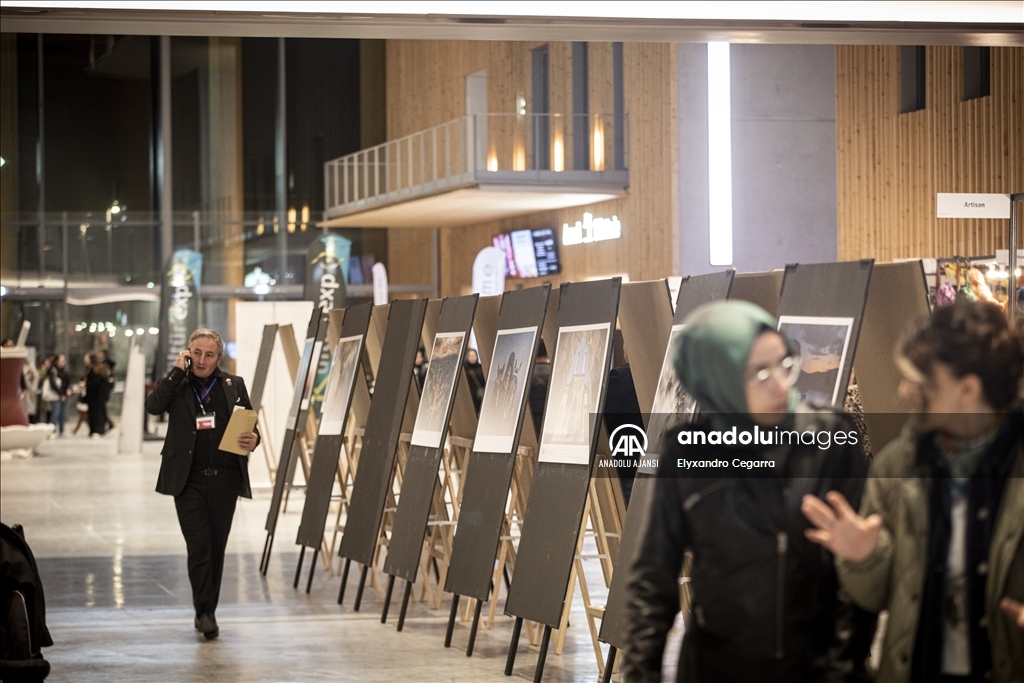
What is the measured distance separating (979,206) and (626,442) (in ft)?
Answer: 6.45

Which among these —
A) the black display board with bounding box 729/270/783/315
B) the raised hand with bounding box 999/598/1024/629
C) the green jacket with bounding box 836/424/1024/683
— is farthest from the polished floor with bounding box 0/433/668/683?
the raised hand with bounding box 999/598/1024/629

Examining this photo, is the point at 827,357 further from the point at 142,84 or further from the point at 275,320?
the point at 142,84

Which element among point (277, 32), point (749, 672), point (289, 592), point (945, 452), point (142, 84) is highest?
point (142, 84)

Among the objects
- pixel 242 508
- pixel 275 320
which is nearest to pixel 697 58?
pixel 275 320

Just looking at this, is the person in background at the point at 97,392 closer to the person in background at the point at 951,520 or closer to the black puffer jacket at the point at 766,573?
the black puffer jacket at the point at 766,573

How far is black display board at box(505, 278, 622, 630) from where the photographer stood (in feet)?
18.6

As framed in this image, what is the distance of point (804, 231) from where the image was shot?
57.6ft

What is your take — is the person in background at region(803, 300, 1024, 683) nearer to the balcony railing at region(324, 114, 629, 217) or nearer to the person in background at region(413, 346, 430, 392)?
the person in background at region(413, 346, 430, 392)

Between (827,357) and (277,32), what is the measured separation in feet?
8.63

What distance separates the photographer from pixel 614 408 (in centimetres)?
677

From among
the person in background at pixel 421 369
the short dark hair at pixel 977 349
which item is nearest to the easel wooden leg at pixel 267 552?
the person in background at pixel 421 369

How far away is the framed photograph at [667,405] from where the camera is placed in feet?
16.7

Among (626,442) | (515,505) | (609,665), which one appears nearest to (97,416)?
(515,505)

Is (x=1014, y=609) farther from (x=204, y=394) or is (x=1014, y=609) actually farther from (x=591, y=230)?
(x=591, y=230)
